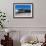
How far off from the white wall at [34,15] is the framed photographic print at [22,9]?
10 cm

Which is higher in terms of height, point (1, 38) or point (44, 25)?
point (44, 25)

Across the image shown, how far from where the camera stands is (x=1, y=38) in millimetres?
4609

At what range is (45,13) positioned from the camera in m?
4.63

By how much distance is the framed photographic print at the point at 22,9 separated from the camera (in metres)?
4.59

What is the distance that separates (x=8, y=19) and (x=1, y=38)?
646mm

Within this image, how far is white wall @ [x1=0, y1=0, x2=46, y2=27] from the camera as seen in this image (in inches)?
181

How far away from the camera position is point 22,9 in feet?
15.1

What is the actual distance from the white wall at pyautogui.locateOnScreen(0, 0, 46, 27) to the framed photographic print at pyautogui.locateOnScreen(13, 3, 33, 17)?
99 millimetres

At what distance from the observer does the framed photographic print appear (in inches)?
181

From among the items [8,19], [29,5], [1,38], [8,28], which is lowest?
[1,38]

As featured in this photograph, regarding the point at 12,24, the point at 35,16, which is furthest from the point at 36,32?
the point at 12,24

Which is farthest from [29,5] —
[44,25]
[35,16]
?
[44,25]

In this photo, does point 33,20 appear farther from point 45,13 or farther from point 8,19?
point 8,19

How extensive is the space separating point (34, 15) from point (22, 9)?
1.40 feet
